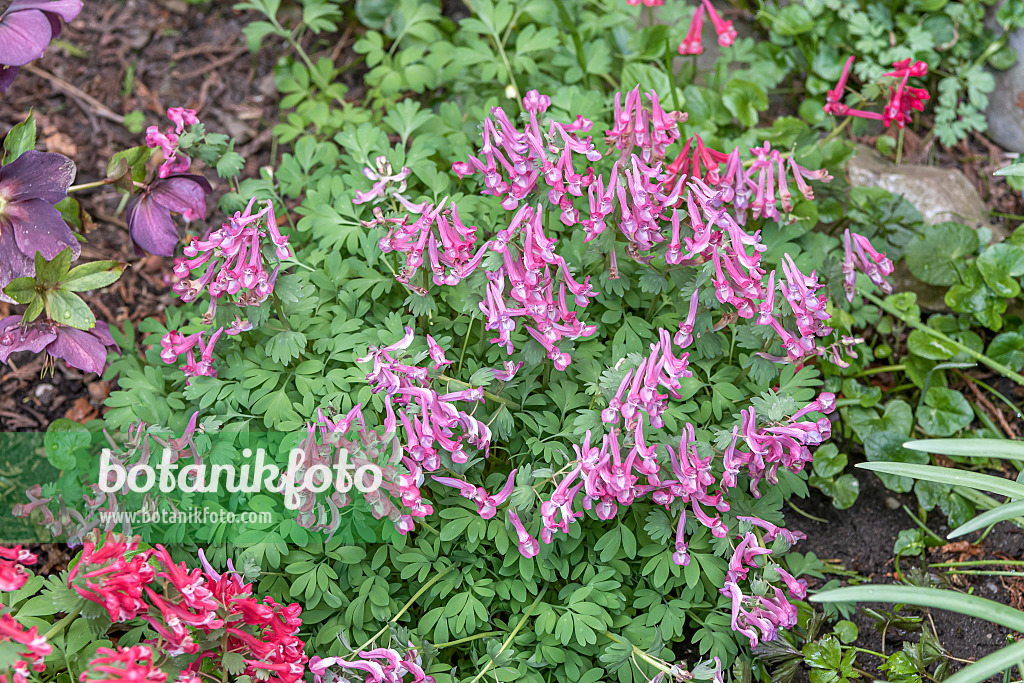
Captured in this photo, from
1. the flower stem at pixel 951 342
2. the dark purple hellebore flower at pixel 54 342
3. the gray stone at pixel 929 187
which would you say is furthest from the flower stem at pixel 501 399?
the gray stone at pixel 929 187

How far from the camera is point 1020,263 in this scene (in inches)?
103

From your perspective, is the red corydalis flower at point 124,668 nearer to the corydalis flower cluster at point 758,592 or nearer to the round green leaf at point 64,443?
the round green leaf at point 64,443

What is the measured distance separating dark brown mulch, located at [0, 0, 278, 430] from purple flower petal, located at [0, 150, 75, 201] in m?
0.94

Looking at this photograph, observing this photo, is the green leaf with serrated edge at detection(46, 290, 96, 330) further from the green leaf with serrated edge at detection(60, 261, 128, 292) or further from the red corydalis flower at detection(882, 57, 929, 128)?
the red corydalis flower at detection(882, 57, 929, 128)

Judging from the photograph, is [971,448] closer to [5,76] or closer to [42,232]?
[42,232]

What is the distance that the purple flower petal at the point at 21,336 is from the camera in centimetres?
200

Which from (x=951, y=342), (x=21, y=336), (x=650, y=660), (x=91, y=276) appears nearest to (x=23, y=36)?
(x=91, y=276)

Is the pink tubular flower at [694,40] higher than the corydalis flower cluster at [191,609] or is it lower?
higher

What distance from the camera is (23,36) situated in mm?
1943

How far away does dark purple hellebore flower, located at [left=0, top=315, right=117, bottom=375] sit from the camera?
200 cm

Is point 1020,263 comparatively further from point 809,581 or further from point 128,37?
point 128,37

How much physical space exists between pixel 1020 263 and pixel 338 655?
2.52 m

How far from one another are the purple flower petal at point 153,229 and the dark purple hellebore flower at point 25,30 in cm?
45

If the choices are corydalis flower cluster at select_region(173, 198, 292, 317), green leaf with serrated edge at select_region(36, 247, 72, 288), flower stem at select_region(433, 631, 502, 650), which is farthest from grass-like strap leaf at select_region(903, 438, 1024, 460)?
green leaf with serrated edge at select_region(36, 247, 72, 288)
